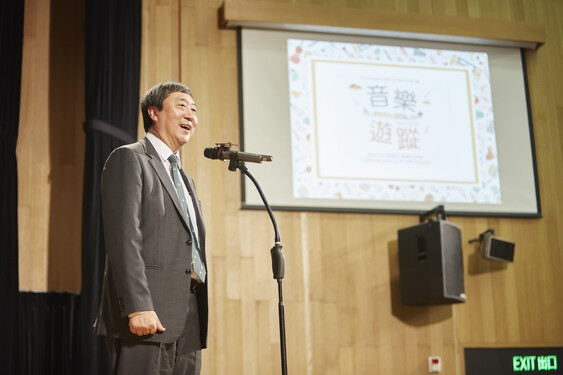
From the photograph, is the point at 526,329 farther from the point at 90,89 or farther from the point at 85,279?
the point at 90,89

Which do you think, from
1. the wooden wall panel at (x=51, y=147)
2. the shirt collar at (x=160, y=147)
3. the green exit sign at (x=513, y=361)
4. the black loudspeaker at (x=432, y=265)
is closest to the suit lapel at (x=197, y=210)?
the shirt collar at (x=160, y=147)

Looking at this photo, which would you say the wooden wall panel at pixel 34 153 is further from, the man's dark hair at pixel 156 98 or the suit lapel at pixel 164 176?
the suit lapel at pixel 164 176

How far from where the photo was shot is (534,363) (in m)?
4.61

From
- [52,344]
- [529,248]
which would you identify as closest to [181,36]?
[52,344]

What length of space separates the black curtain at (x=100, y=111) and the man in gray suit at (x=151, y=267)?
4.83ft

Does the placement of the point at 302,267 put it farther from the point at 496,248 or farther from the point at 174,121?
the point at 174,121

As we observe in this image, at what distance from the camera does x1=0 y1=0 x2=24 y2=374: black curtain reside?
362 cm

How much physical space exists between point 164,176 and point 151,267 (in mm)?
310

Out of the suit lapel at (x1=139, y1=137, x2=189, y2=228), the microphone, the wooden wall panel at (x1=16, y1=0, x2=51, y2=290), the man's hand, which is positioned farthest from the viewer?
the wooden wall panel at (x1=16, y1=0, x2=51, y2=290)

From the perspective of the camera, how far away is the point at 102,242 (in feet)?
12.8

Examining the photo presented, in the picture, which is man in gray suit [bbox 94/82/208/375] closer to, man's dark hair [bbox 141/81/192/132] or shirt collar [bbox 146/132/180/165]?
shirt collar [bbox 146/132/180/165]

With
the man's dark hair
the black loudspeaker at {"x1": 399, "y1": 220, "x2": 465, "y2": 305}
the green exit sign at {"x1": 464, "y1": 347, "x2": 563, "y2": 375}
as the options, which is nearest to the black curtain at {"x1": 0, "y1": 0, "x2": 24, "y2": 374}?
the man's dark hair

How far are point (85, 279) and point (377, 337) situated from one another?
1.69m

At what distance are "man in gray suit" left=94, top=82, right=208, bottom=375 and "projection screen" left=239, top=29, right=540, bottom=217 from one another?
189 centimetres
